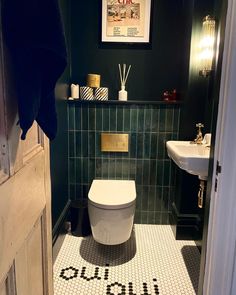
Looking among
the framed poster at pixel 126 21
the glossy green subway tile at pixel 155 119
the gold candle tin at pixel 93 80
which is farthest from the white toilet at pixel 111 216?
the framed poster at pixel 126 21

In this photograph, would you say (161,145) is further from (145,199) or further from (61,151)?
(61,151)

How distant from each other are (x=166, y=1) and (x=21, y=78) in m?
2.02

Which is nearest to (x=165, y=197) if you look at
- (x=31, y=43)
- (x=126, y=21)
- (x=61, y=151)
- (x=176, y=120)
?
(x=176, y=120)

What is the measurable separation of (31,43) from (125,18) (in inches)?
72.2

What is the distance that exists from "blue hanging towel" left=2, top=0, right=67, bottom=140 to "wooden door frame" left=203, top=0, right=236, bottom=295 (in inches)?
26.9

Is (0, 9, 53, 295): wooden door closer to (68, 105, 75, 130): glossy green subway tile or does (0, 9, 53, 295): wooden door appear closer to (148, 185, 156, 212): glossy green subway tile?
(68, 105, 75, 130): glossy green subway tile

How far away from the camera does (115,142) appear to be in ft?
7.91

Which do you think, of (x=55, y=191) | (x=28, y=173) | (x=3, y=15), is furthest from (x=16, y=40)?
(x=55, y=191)

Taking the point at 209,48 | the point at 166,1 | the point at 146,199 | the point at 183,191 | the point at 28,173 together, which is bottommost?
the point at 146,199

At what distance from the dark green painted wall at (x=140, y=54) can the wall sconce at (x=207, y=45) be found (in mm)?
218

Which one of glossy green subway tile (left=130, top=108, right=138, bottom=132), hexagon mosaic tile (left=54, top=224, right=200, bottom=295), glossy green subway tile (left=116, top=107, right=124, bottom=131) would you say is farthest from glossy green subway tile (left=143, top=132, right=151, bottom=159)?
hexagon mosaic tile (left=54, top=224, right=200, bottom=295)

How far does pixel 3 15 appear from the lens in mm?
685

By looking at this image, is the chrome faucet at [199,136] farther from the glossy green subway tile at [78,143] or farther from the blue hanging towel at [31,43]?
the blue hanging towel at [31,43]

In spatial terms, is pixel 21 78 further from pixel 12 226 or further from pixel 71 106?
pixel 71 106
